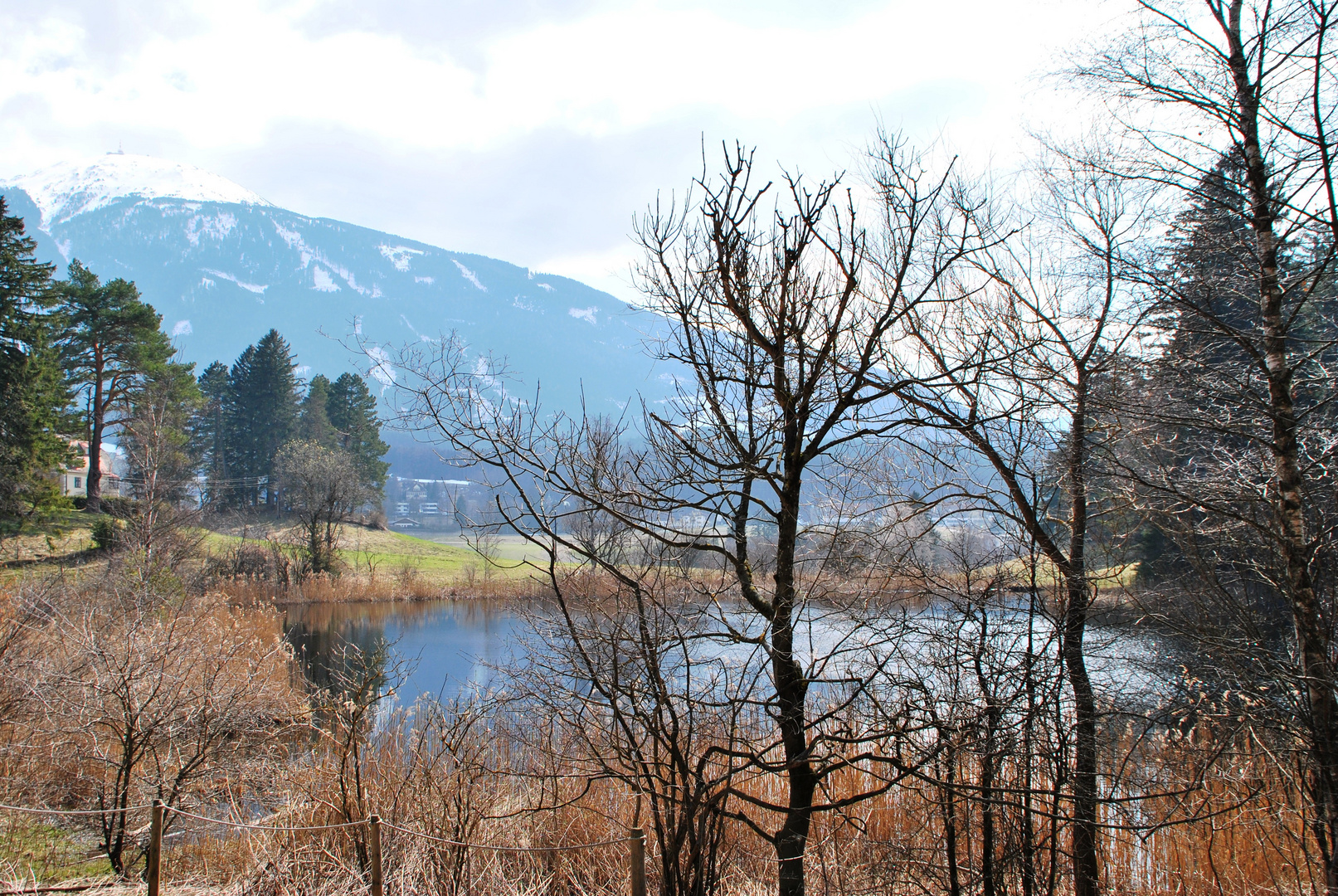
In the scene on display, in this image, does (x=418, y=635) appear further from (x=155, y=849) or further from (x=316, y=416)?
(x=316, y=416)

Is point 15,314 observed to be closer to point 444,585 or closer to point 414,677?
point 444,585

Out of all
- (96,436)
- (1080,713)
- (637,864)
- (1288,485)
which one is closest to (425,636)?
(637,864)

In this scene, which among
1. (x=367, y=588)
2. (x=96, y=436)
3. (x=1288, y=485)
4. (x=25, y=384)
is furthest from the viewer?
(x=96, y=436)

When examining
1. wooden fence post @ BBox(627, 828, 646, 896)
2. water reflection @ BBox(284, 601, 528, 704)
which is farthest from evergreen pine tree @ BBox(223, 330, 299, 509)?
wooden fence post @ BBox(627, 828, 646, 896)

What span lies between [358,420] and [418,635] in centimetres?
3165

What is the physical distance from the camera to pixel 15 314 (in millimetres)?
27000

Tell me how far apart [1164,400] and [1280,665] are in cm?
227

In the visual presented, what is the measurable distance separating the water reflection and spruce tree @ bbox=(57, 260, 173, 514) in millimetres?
15578

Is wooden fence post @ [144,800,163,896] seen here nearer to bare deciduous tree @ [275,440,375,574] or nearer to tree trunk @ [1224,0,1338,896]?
tree trunk @ [1224,0,1338,896]

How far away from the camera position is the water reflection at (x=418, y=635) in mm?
16672

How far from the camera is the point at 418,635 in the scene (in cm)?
2258

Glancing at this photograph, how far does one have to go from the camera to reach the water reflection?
1667 centimetres

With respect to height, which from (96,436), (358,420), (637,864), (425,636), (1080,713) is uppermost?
(358,420)

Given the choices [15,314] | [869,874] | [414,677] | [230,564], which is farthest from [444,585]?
[869,874]
